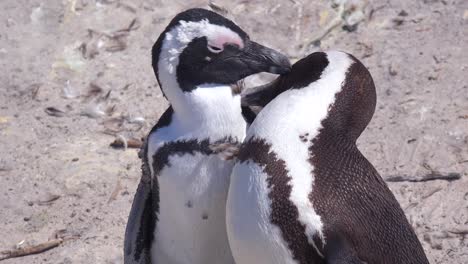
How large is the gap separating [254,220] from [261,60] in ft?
1.53

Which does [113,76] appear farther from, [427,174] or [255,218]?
[255,218]

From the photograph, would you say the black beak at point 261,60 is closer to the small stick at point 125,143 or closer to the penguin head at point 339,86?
the penguin head at point 339,86

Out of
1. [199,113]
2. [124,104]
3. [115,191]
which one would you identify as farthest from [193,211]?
[124,104]

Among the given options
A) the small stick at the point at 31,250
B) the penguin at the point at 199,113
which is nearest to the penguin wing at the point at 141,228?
the penguin at the point at 199,113

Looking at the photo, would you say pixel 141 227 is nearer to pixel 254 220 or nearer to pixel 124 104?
pixel 254 220

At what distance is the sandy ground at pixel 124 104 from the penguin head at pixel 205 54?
44.8 inches

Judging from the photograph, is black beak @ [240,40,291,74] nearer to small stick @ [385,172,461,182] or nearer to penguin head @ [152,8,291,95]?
penguin head @ [152,8,291,95]

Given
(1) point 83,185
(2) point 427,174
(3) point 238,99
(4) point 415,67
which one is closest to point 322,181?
(3) point 238,99

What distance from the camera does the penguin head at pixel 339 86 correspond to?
2613 mm

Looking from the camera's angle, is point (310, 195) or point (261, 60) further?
point (261, 60)

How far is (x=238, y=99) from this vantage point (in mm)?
2725

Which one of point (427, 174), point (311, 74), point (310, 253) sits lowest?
point (427, 174)

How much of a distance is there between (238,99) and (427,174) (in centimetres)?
131

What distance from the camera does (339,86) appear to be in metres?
2.65
